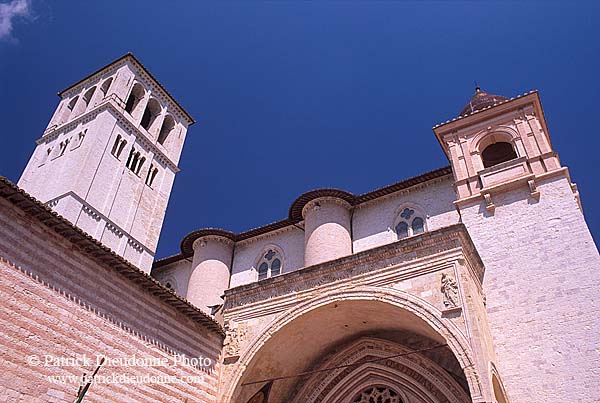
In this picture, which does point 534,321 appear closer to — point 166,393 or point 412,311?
point 412,311

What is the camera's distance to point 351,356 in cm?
1391

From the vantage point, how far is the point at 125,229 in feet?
88.6

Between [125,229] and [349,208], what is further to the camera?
[125,229]

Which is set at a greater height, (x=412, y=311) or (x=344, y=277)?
(x=344, y=277)

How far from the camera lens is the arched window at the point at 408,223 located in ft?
58.5

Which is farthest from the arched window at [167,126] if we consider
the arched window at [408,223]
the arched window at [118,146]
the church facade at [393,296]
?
the arched window at [408,223]

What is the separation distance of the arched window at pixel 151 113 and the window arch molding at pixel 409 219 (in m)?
20.9

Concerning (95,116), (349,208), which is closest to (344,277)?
(349,208)

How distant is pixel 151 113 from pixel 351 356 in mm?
25521

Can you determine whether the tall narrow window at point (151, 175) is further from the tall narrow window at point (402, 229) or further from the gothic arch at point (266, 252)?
the tall narrow window at point (402, 229)

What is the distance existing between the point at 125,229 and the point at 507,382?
20865 millimetres

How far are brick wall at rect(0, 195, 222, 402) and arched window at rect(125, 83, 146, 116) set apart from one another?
23093 millimetres

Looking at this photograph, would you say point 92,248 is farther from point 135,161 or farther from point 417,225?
point 135,161

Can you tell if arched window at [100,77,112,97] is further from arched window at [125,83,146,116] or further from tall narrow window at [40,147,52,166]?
tall narrow window at [40,147,52,166]
